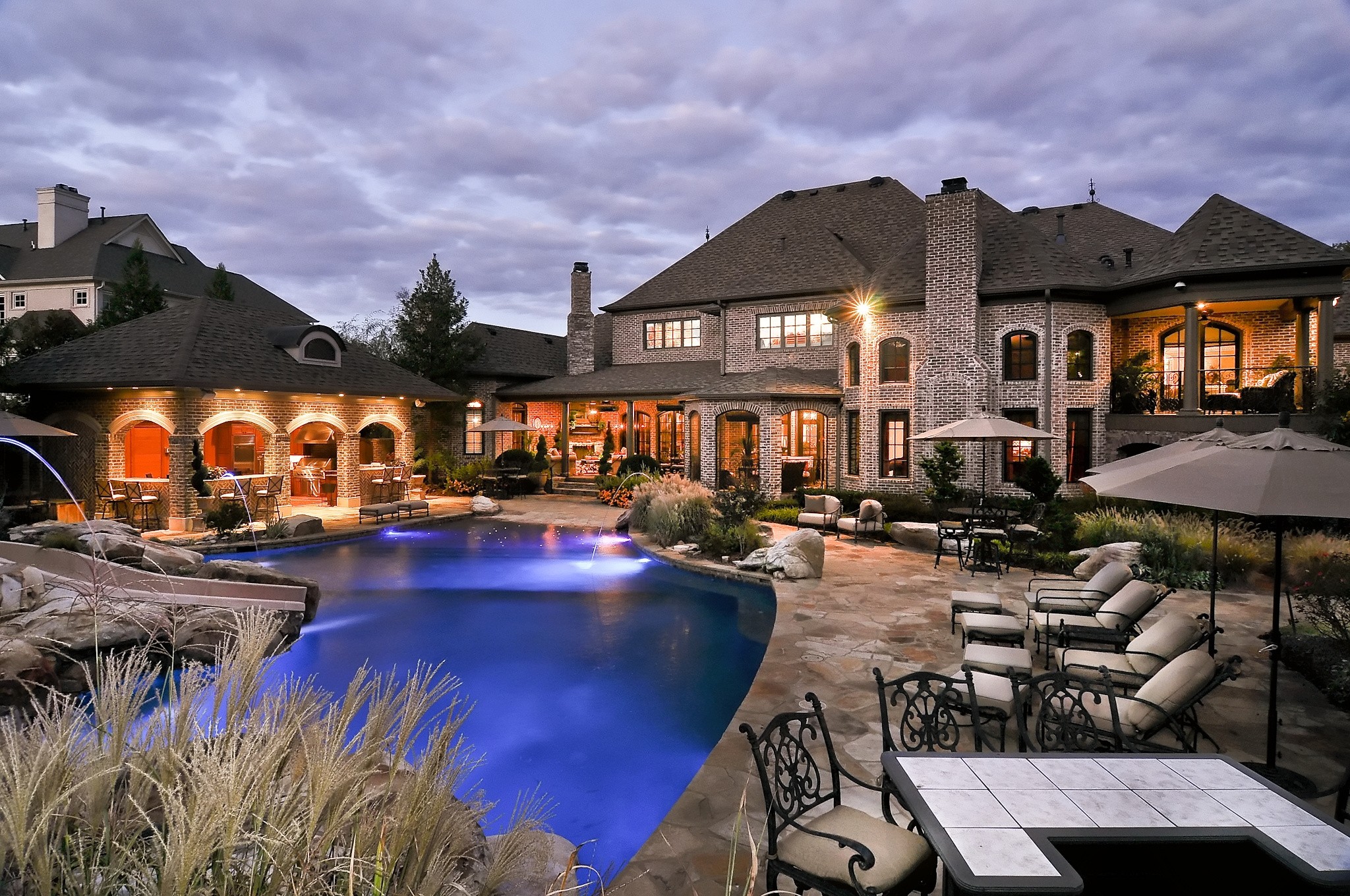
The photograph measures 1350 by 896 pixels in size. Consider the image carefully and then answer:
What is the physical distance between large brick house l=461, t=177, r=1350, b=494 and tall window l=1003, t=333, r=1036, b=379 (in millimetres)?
48

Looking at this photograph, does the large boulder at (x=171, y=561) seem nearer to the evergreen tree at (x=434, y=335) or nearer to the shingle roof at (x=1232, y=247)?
the evergreen tree at (x=434, y=335)

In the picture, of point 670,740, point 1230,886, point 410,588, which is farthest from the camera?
point 410,588

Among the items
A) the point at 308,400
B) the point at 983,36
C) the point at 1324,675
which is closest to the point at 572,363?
the point at 308,400

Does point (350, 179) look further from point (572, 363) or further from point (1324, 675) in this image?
point (1324, 675)

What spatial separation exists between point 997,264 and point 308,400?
19.4 m

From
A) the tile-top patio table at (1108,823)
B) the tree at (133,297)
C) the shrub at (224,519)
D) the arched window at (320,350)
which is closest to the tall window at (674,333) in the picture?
the arched window at (320,350)

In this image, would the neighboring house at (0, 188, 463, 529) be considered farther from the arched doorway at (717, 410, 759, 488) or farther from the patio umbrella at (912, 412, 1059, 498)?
the patio umbrella at (912, 412, 1059, 498)

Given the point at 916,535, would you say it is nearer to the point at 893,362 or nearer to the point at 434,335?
the point at 893,362

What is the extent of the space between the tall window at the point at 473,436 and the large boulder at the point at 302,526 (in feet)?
36.6

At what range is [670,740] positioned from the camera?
261 inches

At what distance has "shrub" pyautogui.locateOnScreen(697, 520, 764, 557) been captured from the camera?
13070mm

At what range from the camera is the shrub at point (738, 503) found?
45.4 feet

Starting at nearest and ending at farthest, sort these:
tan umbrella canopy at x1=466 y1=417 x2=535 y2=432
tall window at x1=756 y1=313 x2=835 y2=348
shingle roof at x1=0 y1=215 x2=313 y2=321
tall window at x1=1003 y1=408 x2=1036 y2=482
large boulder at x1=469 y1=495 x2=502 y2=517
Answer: tall window at x1=1003 y1=408 x2=1036 y2=482 < large boulder at x1=469 y1=495 x2=502 y2=517 < tall window at x1=756 y1=313 x2=835 y2=348 < tan umbrella canopy at x1=466 y1=417 x2=535 y2=432 < shingle roof at x1=0 y1=215 x2=313 y2=321

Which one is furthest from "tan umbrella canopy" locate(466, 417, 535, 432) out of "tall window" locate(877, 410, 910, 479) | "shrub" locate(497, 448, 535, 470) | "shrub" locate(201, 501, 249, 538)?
"tall window" locate(877, 410, 910, 479)
